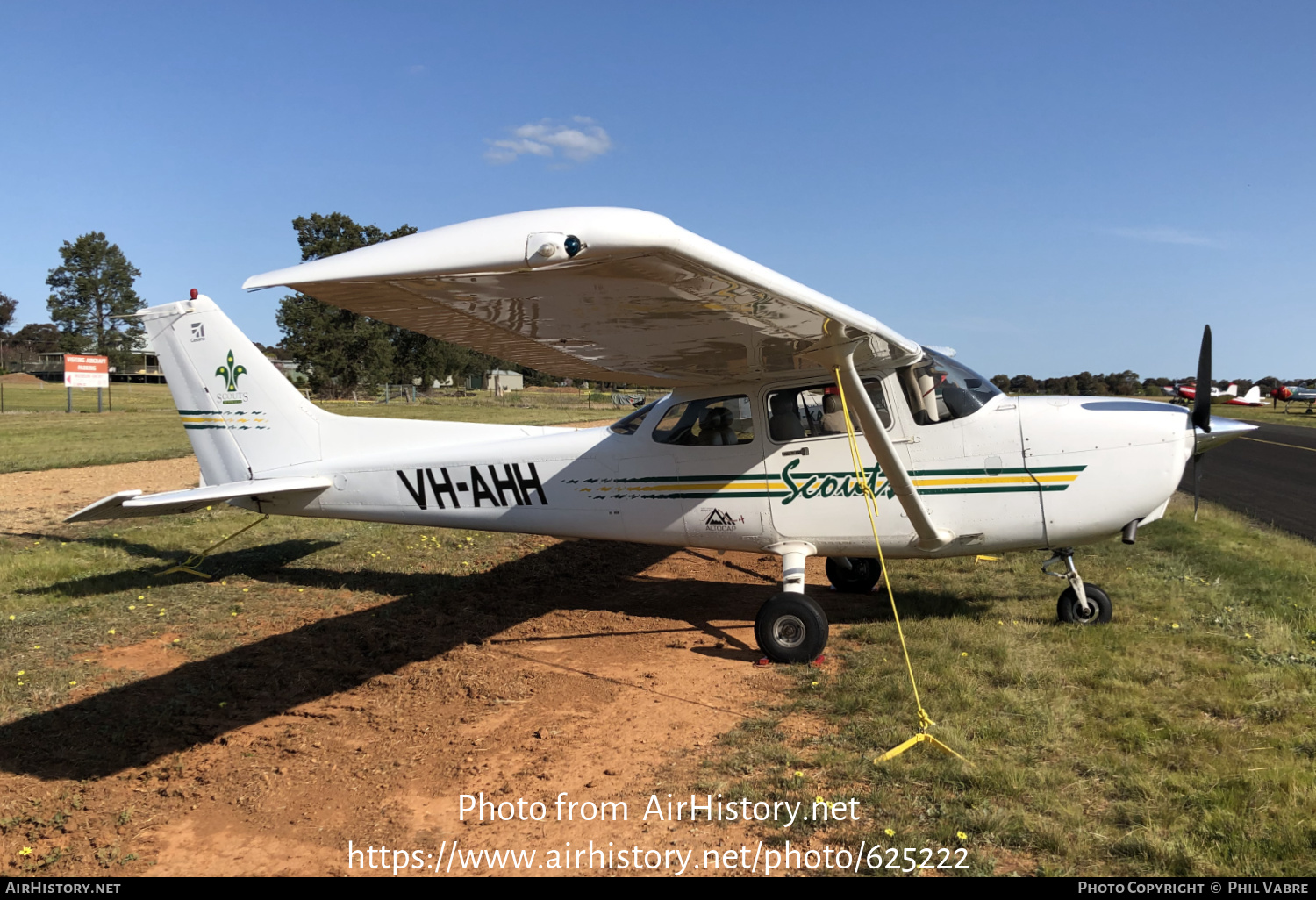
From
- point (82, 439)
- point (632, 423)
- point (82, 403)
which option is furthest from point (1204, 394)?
point (82, 403)

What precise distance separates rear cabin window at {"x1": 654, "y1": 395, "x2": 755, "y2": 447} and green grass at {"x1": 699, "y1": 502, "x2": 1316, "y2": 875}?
6.46ft

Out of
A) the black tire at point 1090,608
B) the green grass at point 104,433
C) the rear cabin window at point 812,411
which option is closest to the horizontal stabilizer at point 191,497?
the rear cabin window at point 812,411

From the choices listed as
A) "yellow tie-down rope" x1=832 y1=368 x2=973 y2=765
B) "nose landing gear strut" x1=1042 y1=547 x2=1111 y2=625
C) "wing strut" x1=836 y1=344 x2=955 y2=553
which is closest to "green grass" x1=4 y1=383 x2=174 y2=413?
"yellow tie-down rope" x1=832 y1=368 x2=973 y2=765

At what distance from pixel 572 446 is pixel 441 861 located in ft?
13.9

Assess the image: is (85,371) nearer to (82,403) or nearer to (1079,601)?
(82,403)

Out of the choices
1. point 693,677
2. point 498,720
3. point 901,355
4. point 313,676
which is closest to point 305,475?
point 313,676

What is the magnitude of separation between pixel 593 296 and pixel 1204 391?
5.40 m

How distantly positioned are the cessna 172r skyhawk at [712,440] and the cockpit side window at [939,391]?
0.02 m

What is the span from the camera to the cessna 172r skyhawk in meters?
4.16

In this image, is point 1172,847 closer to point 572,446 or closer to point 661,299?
point 661,299

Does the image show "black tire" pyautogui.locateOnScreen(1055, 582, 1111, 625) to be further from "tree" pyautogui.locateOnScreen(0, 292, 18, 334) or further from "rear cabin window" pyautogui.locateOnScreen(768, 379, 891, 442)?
"tree" pyautogui.locateOnScreen(0, 292, 18, 334)

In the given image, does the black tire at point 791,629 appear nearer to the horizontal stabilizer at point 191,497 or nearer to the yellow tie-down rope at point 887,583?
the yellow tie-down rope at point 887,583

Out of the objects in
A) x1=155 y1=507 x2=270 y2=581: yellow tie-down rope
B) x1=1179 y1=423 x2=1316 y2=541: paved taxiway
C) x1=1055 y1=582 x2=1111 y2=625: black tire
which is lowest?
x1=155 y1=507 x2=270 y2=581: yellow tie-down rope

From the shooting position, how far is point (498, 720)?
5.02 m
